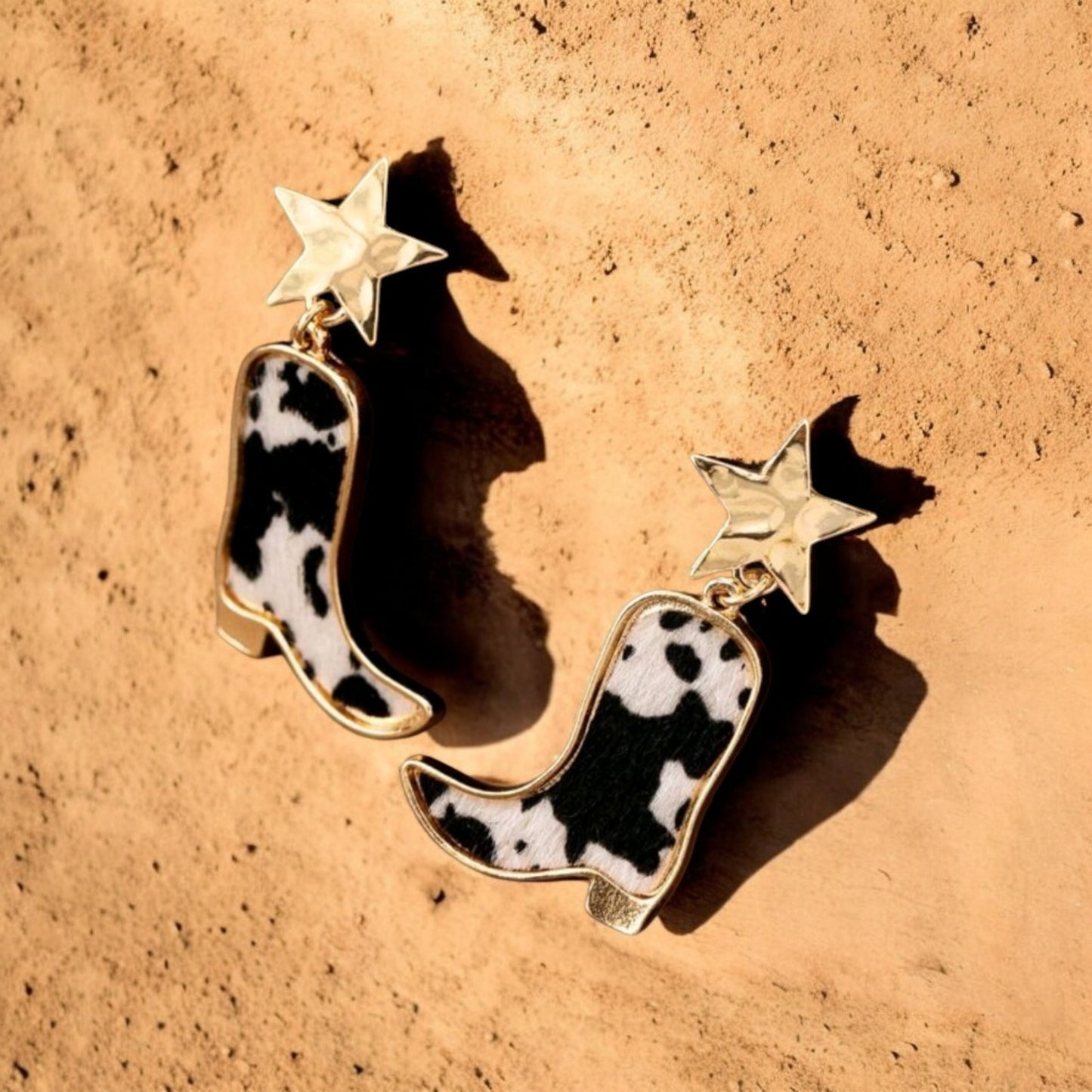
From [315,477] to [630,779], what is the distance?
1133 millimetres

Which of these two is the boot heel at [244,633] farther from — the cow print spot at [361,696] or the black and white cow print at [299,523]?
the cow print spot at [361,696]

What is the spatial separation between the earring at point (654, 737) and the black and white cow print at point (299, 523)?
1.00 ft

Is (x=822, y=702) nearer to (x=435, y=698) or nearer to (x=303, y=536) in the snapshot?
(x=435, y=698)

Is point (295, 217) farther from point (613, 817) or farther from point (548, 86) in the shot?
point (613, 817)

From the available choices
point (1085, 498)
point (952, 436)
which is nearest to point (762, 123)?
point (952, 436)

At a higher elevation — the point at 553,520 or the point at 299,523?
the point at 553,520

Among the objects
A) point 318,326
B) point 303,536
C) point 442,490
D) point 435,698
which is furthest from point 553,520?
point 318,326

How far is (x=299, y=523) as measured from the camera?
301 centimetres

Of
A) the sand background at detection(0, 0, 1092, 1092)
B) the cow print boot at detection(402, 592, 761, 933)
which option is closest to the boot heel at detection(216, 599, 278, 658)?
the sand background at detection(0, 0, 1092, 1092)

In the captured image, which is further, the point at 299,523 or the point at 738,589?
the point at 299,523

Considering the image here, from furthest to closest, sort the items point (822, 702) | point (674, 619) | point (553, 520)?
1. point (553, 520)
2. point (822, 702)
3. point (674, 619)

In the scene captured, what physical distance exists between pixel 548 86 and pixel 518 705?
5.28 feet

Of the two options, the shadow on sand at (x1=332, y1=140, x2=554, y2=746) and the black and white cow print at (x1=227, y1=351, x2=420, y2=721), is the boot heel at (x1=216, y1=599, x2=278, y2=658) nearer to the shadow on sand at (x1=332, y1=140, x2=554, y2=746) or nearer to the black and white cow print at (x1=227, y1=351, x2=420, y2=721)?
the black and white cow print at (x1=227, y1=351, x2=420, y2=721)

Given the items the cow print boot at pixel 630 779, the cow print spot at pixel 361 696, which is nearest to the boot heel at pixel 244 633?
the cow print spot at pixel 361 696
